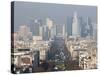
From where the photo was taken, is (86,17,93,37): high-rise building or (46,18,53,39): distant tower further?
(86,17,93,37): high-rise building

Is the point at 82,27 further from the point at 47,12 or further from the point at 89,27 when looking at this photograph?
the point at 47,12

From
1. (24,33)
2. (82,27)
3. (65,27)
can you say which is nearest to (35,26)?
(24,33)

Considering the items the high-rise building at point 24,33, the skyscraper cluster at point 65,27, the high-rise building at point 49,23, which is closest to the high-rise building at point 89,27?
the skyscraper cluster at point 65,27

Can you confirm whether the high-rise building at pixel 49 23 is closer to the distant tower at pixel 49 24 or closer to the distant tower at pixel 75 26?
the distant tower at pixel 49 24

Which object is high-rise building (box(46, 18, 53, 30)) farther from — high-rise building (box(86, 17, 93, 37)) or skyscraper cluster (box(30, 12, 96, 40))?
high-rise building (box(86, 17, 93, 37))

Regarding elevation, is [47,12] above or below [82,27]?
above

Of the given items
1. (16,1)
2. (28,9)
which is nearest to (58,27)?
(28,9)

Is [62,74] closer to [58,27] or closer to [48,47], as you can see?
[48,47]

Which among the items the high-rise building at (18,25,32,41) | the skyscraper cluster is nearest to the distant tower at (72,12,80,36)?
the skyscraper cluster
